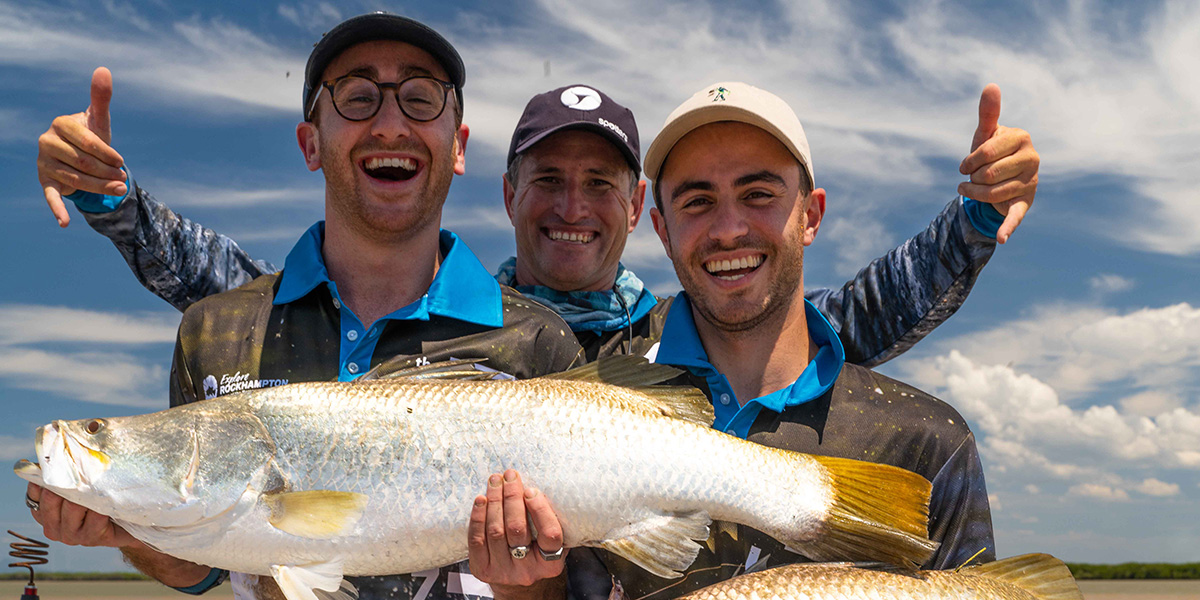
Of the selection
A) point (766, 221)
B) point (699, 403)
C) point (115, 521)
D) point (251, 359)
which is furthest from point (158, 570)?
point (766, 221)

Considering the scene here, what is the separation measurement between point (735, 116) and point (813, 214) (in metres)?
0.82

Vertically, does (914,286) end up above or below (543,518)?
above

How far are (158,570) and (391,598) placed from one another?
1281mm

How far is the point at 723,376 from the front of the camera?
4.87 m

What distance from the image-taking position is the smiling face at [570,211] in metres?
6.89

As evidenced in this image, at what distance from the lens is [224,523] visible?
4.05 meters

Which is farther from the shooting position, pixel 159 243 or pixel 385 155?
pixel 159 243

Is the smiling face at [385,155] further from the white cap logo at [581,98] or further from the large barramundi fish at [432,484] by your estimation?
the white cap logo at [581,98]

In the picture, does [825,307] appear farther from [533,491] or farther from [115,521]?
[115,521]

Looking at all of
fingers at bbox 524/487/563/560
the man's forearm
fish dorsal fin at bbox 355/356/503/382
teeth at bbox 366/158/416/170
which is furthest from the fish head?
teeth at bbox 366/158/416/170

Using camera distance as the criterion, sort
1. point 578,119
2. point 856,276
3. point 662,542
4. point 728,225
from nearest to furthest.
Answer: point 662,542 < point 728,225 < point 578,119 < point 856,276

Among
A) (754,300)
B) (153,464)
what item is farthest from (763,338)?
(153,464)

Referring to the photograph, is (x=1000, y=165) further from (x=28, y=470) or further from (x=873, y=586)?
(x=28, y=470)

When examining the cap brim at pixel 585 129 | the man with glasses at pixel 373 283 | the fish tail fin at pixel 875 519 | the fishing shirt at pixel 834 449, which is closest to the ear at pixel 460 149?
the man with glasses at pixel 373 283
